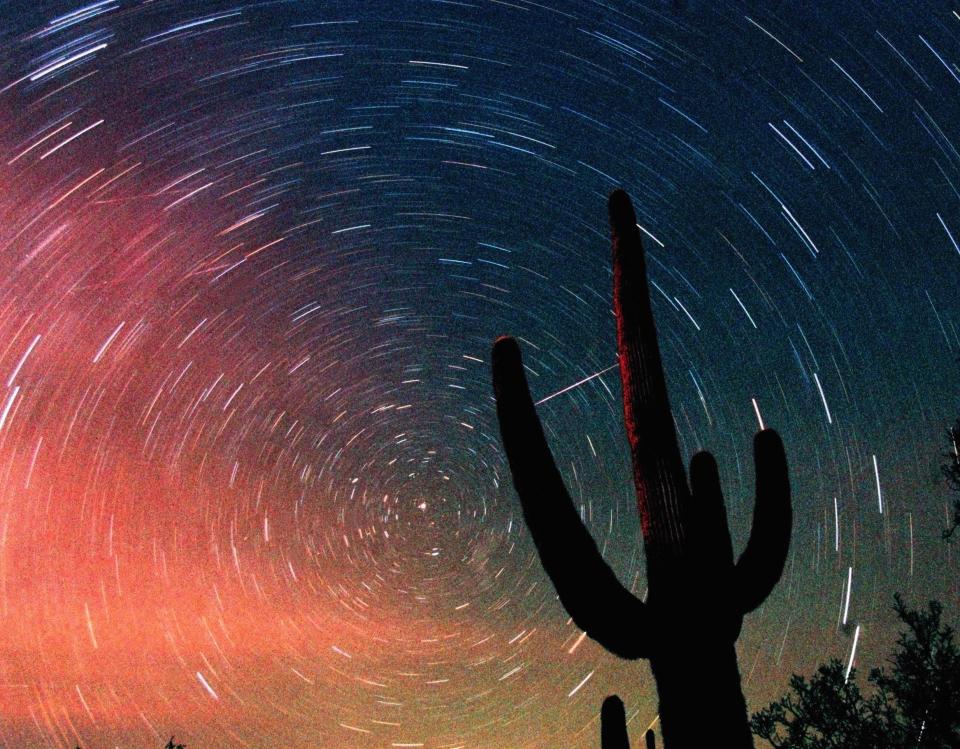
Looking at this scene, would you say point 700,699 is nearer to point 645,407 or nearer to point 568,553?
point 568,553

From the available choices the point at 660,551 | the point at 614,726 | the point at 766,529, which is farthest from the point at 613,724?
the point at 660,551

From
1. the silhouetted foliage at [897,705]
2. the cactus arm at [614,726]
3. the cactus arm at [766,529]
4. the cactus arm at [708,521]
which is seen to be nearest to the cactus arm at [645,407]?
the cactus arm at [708,521]

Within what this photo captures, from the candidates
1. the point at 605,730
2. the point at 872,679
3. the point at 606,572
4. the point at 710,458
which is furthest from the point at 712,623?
the point at 872,679

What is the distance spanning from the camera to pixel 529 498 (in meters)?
3.94

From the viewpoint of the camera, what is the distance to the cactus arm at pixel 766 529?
435 centimetres

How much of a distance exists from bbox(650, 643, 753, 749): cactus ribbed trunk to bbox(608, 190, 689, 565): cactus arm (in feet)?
1.95

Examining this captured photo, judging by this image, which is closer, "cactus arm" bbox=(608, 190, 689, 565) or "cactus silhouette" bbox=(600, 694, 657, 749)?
"cactus arm" bbox=(608, 190, 689, 565)

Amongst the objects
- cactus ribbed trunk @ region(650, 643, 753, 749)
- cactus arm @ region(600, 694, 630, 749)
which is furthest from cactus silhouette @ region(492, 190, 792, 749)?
cactus arm @ region(600, 694, 630, 749)

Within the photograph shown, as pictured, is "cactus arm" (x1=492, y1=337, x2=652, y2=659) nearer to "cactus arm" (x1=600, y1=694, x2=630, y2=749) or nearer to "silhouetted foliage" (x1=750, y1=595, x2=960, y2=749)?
"cactus arm" (x1=600, y1=694, x2=630, y2=749)

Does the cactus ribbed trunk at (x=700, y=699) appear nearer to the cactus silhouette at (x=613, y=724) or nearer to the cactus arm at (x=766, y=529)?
the cactus arm at (x=766, y=529)

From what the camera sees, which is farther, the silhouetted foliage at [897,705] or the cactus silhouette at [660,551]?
the silhouetted foliage at [897,705]

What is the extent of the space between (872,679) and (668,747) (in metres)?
10.4

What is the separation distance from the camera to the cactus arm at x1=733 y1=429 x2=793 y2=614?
4.35 meters

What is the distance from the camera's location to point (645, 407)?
4.38 m
